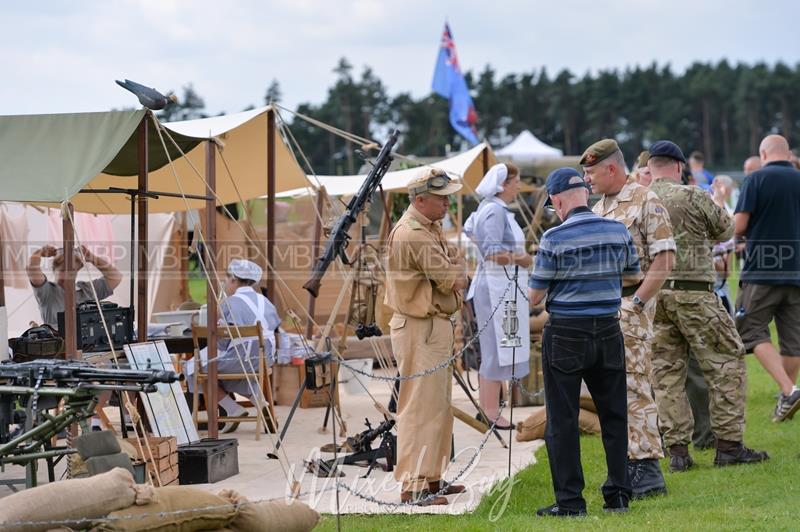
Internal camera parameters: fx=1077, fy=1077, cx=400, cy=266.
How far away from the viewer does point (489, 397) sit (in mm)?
8438

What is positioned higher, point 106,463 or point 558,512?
point 106,463

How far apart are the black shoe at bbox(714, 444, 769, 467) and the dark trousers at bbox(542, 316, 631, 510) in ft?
4.65

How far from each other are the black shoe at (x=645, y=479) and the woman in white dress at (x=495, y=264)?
7.98ft

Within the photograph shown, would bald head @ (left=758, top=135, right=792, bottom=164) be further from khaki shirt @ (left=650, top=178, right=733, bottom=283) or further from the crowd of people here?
khaki shirt @ (left=650, top=178, right=733, bottom=283)

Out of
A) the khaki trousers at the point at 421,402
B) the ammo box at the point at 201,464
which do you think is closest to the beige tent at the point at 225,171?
the ammo box at the point at 201,464

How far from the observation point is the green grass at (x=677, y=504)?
16.4 ft

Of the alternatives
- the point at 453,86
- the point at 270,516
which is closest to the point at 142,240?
the point at 270,516

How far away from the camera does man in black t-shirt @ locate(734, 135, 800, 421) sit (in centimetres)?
777

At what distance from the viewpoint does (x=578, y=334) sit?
5.18 metres

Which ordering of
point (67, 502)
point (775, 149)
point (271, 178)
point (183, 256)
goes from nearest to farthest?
point (67, 502)
point (775, 149)
point (271, 178)
point (183, 256)

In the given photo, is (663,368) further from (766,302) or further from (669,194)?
(766,302)

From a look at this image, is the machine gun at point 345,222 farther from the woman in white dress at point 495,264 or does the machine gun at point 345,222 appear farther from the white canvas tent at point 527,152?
the white canvas tent at point 527,152

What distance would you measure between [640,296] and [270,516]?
231 centimetres

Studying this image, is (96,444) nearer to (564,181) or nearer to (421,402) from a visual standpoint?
(421,402)
